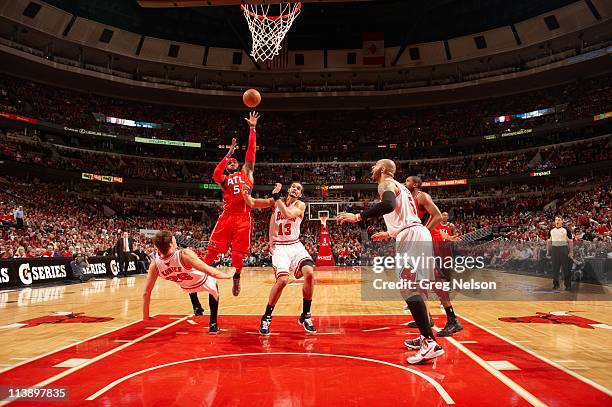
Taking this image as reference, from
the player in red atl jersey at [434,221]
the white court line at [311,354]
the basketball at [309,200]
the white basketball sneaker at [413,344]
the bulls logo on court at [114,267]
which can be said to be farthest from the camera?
the bulls logo on court at [114,267]

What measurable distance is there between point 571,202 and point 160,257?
1386 inches

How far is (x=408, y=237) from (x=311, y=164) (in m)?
41.5

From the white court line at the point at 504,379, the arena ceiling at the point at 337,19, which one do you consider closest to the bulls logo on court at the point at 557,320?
the white court line at the point at 504,379

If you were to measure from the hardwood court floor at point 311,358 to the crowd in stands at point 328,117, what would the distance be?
34657 mm

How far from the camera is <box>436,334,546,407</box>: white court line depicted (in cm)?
372

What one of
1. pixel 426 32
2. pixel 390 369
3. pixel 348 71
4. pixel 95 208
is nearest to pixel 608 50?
pixel 426 32

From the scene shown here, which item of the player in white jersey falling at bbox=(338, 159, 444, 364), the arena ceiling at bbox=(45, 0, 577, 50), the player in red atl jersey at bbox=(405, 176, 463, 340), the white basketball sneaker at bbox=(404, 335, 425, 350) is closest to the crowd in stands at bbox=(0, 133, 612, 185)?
the arena ceiling at bbox=(45, 0, 577, 50)

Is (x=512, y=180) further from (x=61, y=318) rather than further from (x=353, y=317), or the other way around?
(x=61, y=318)

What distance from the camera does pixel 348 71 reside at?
41.7 metres

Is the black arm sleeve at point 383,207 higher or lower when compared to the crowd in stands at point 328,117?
lower

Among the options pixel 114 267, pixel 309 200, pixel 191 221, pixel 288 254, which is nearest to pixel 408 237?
pixel 288 254

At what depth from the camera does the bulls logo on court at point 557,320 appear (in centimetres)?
755

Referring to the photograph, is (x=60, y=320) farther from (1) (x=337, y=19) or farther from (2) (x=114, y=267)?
(1) (x=337, y=19)

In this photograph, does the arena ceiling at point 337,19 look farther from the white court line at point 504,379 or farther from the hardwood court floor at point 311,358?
the white court line at point 504,379
